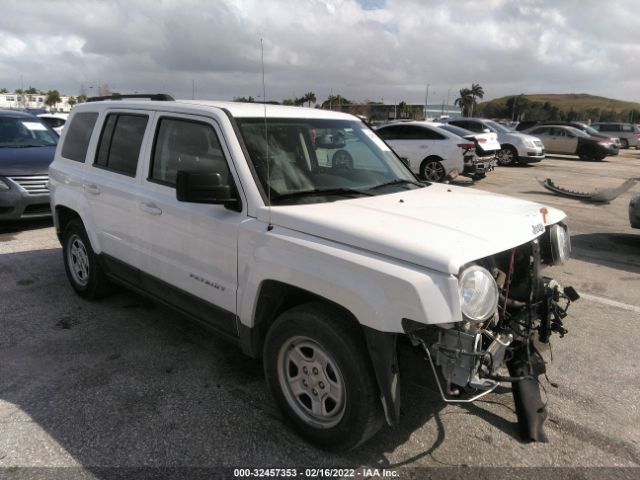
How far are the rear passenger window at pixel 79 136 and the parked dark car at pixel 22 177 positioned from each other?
3.12 m

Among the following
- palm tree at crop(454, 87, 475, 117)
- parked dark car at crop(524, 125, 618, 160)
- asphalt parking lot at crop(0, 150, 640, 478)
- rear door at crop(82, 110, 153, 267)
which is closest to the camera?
asphalt parking lot at crop(0, 150, 640, 478)

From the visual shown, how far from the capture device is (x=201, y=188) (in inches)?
113

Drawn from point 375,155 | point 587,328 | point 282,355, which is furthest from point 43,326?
point 587,328

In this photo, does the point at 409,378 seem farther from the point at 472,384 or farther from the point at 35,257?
the point at 35,257

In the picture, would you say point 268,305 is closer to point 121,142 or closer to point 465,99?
point 121,142

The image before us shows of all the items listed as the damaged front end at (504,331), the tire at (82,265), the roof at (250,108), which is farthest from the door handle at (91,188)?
the damaged front end at (504,331)

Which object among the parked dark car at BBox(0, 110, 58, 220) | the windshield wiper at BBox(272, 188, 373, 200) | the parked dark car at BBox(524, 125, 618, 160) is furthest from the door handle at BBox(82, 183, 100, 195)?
the parked dark car at BBox(524, 125, 618, 160)

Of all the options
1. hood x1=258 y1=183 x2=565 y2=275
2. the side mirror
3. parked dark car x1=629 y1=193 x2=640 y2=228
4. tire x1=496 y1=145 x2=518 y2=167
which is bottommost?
tire x1=496 y1=145 x2=518 y2=167

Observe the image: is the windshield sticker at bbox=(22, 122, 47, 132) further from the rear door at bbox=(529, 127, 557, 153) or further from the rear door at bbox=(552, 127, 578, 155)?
the rear door at bbox=(552, 127, 578, 155)

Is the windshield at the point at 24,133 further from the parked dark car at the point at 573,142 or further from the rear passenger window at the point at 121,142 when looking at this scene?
the parked dark car at the point at 573,142

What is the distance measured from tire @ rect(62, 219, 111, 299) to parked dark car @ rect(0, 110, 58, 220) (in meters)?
3.07

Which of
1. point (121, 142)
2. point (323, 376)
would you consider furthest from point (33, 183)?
point (323, 376)

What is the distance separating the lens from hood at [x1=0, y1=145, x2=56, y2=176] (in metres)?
7.66

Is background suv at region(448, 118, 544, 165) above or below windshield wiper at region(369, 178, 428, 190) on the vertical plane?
below
